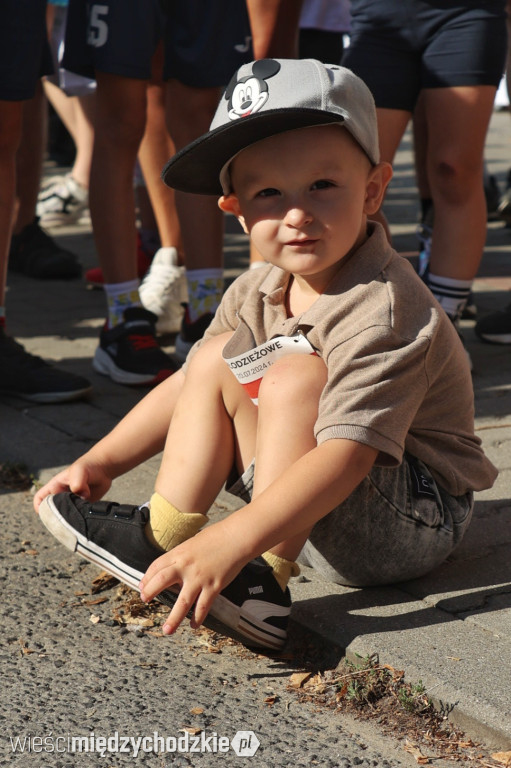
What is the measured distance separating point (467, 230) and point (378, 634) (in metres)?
1.92

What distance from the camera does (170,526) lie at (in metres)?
2.18

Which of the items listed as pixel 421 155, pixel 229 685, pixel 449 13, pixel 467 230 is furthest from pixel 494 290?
pixel 229 685

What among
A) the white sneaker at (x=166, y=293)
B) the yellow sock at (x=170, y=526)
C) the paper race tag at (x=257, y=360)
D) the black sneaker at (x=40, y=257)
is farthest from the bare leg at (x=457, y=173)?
the black sneaker at (x=40, y=257)

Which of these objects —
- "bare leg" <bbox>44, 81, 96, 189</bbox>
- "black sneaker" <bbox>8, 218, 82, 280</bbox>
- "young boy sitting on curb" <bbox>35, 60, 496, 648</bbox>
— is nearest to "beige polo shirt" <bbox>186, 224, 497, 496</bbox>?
"young boy sitting on curb" <bbox>35, 60, 496, 648</bbox>

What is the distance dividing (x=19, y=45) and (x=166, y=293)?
1.25 m

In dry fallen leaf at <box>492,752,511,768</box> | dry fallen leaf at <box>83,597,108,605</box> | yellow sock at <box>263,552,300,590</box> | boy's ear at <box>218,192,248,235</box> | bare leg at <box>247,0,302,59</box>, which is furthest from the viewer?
bare leg at <box>247,0,302,59</box>

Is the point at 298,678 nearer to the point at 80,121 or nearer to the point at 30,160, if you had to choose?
the point at 30,160

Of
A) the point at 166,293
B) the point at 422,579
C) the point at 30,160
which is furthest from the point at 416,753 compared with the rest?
the point at 30,160

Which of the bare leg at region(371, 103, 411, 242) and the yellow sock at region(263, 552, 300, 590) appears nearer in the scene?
the yellow sock at region(263, 552, 300, 590)

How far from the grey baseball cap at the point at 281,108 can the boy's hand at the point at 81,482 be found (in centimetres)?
67

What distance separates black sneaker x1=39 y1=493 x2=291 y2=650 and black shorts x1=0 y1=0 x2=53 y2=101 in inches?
67.8

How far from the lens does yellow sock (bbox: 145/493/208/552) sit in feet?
7.13

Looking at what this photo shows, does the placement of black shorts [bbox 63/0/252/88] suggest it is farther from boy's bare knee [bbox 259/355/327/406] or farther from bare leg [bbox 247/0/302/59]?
boy's bare knee [bbox 259/355/327/406]

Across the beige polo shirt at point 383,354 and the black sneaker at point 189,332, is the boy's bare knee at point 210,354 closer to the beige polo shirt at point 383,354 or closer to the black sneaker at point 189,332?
the beige polo shirt at point 383,354
